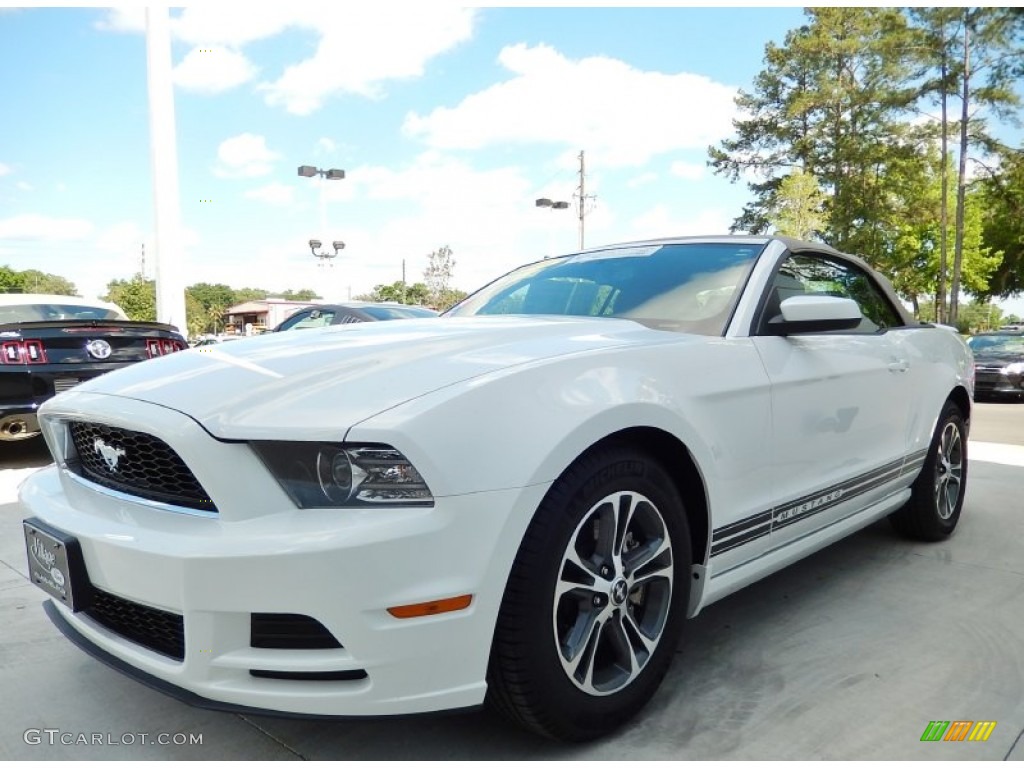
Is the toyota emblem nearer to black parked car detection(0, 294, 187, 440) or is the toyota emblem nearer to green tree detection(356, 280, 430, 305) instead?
black parked car detection(0, 294, 187, 440)

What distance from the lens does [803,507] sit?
8.41ft

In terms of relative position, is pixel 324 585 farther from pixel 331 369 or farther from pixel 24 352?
pixel 24 352

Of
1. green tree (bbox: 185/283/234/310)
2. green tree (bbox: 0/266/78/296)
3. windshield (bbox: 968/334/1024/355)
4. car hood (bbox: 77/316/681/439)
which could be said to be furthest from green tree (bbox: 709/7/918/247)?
green tree (bbox: 185/283/234/310)

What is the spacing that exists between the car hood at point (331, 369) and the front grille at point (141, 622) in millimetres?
449

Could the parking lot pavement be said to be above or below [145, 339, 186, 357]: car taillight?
below

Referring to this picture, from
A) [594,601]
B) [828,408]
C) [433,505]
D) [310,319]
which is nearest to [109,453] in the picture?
[433,505]

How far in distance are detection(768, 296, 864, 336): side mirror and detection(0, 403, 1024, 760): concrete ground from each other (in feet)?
3.45

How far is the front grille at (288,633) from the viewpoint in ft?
5.17

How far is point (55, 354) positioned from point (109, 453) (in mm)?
4315

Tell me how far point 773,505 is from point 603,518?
80cm

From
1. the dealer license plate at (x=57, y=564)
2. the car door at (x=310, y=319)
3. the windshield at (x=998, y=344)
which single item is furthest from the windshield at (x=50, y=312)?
the windshield at (x=998, y=344)

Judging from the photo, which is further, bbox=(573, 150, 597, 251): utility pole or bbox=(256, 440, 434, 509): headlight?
bbox=(573, 150, 597, 251): utility pole

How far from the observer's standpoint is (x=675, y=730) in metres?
1.99

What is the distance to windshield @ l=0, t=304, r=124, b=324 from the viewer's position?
6398 mm
